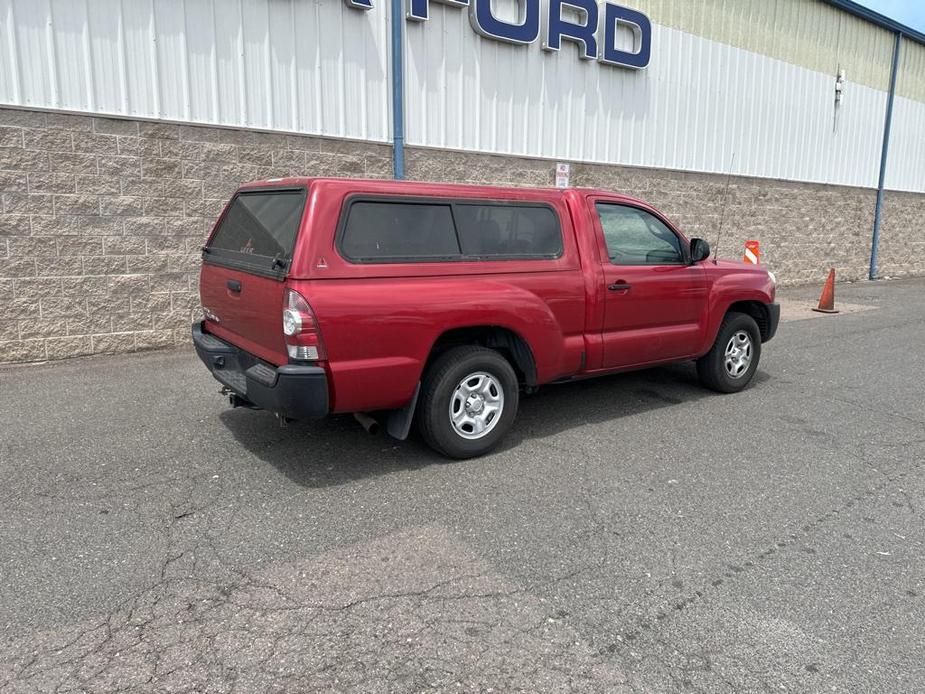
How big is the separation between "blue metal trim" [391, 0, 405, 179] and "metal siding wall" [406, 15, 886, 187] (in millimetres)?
228

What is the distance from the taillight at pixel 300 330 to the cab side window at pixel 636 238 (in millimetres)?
2538

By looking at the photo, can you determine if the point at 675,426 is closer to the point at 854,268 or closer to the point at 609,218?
the point at 609,218

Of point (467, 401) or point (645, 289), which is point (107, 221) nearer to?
point (467, 401)

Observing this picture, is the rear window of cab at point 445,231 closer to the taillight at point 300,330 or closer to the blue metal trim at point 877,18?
the taillight at point 300,330

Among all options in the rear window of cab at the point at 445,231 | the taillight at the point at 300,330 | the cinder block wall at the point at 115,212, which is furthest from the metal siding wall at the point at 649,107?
the taillight at the point at 300,330

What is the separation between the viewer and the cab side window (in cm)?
543

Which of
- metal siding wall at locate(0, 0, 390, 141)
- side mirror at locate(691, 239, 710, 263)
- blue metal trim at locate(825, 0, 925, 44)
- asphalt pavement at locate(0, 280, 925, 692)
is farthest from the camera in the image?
blue metal trim at locate(825, 0, 925, 44)

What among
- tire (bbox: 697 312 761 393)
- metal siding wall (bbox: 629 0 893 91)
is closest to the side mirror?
tire (bbox: 697 312 761 393)

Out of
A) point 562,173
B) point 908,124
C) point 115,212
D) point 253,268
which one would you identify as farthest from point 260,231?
point 908,124

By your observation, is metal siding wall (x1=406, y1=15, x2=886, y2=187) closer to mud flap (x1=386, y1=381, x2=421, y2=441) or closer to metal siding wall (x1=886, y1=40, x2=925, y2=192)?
metal siding wall (x1=886, y1=40, x2=925, y2=192)

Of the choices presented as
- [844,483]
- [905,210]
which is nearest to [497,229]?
[844,483]

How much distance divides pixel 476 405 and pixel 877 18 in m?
17.2

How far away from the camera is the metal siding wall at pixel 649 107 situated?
9633 mm

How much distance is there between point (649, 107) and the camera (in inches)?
488
